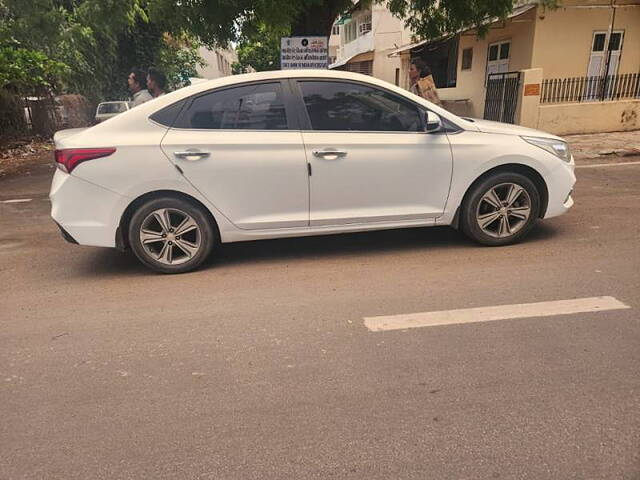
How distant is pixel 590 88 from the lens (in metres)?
14.2

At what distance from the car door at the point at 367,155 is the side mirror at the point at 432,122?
0.15 feet

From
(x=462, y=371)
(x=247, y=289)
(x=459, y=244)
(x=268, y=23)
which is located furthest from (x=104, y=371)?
(x=268, y=23)

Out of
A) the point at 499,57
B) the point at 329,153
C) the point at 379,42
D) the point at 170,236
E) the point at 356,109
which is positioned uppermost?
the point at 379,42

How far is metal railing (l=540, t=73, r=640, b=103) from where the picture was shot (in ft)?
44.5

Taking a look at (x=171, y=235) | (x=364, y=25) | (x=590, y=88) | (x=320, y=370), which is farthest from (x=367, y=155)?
(x=364, y=25)

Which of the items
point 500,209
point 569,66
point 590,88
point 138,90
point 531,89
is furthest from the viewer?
point 569,66

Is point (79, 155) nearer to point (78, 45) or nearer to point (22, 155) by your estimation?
point (22, 155)

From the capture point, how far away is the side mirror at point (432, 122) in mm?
4336

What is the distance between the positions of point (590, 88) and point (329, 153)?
12.9m

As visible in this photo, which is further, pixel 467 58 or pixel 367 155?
pixel 467 58

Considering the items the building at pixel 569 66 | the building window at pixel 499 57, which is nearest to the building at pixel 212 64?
the building window at pixel 499 57

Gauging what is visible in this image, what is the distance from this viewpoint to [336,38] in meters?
52.0

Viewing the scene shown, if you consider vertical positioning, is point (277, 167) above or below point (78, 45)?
below

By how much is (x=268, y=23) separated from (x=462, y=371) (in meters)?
6.88
